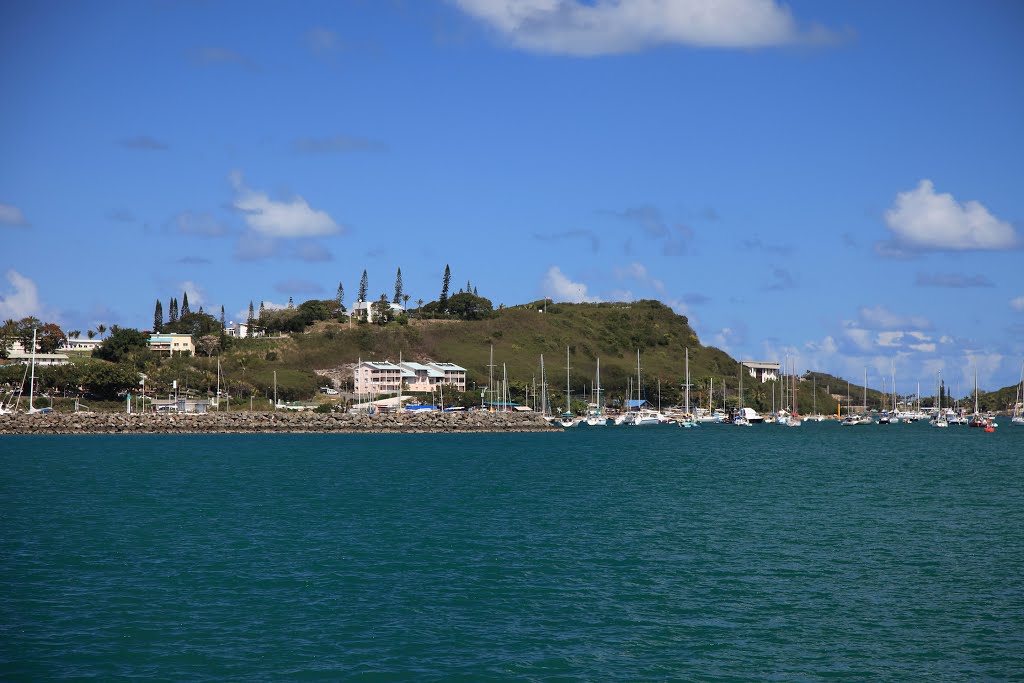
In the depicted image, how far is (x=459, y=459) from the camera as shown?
83.9 meters

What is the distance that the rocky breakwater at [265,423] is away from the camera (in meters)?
119

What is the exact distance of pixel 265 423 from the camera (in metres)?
130

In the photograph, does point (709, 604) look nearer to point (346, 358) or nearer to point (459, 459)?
point (459, 459)

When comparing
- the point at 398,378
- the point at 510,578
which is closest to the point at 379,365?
the point at 398,378

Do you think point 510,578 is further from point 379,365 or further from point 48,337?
point 48,337

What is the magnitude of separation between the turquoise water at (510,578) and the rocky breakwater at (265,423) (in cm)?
5780

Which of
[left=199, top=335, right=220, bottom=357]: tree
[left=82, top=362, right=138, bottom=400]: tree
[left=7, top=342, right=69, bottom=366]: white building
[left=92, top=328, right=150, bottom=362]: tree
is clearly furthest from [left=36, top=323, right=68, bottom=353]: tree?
[left=82, top=362, right=138, bottom=400]: tree

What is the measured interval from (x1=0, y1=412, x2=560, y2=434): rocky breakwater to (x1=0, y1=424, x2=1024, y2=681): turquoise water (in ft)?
190

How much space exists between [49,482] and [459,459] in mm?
33014

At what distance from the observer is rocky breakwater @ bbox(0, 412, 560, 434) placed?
118875 mm

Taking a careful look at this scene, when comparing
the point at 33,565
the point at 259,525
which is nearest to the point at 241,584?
the point at 33,565

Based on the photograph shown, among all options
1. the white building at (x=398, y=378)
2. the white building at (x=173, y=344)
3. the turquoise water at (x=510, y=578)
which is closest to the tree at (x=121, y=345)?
the white building at (x=173, y=344)

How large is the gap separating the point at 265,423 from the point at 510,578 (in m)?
104

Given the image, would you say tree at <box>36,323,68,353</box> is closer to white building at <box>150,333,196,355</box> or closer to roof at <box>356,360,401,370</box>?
white building at <box>150,333,196,355</box>
